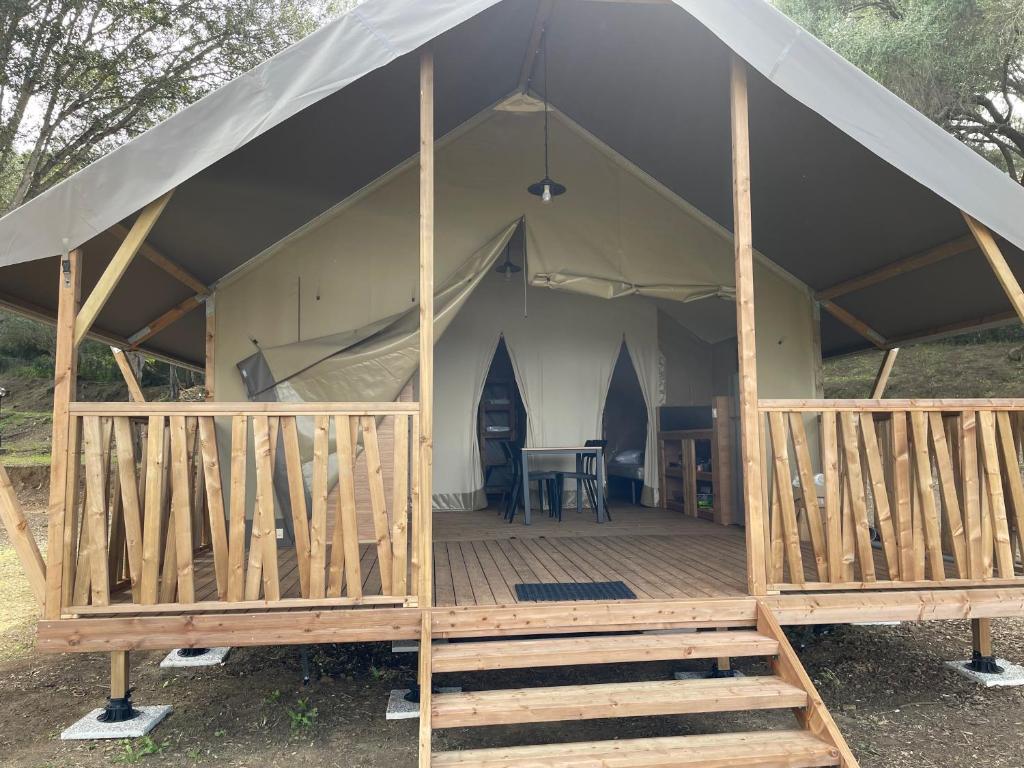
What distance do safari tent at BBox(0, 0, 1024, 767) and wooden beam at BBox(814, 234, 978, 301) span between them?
0.03 metres

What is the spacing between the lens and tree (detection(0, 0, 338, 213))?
8.20m

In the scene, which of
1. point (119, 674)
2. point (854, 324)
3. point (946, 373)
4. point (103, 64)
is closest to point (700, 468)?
point (854, 324)

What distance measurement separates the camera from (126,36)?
8.88 m

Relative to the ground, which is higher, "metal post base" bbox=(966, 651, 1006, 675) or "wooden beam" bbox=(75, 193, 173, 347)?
"wooden beam" bbox=(75, 193, 173, 347)

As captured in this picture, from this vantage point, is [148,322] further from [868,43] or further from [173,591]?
[868,43]

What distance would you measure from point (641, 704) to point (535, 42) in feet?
12.1

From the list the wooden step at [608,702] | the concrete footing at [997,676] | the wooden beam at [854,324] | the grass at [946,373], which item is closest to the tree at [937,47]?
the grass at [946,373]

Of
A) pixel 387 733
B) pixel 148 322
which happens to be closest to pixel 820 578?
pixel 387 733

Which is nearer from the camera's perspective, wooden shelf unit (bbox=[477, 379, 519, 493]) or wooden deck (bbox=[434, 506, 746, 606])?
wooden deck (bbox=[434, 506, 746, 606])

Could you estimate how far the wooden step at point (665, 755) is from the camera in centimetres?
248

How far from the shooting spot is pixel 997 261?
332cm

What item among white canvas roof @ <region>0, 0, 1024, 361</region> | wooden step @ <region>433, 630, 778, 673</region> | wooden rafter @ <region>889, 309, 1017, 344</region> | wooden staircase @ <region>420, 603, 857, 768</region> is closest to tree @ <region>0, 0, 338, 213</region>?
white canvas roof @ <region>0, 0, 1024, 361</region>

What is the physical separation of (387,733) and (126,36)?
9.21 meters

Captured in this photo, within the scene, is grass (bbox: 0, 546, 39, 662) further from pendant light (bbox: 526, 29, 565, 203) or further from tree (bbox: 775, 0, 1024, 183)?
tree (bbox: 775, 0, 1024, 183)
